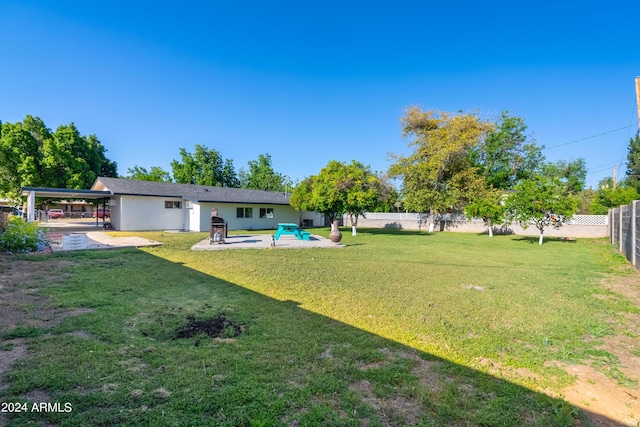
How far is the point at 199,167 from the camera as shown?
4156 centimetres

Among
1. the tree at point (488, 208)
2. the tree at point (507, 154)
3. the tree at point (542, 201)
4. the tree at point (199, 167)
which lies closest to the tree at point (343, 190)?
the tree at point (488, 208)

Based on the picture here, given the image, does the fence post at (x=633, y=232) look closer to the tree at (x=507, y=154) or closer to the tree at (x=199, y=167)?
the tree at (x=507, y=154)

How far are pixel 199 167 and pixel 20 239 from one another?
34368 mm

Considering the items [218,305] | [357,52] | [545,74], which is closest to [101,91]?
[357,52]

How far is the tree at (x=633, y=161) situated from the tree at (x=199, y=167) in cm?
4901

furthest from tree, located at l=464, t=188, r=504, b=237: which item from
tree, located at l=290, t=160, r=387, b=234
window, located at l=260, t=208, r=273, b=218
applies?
window, located at l=260, t=208, r=273, b=218

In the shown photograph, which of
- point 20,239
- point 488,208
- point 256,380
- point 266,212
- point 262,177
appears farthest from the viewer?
A: point 262,177

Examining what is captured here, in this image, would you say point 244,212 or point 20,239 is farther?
point 244,212

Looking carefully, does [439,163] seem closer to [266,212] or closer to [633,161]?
[266,212]

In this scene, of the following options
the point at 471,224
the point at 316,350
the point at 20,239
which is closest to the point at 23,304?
the point at 316,350

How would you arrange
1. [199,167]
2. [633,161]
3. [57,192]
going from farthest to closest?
1. [199,167]
2. [633,161]
3. [57,192]

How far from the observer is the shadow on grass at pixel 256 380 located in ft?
6.68

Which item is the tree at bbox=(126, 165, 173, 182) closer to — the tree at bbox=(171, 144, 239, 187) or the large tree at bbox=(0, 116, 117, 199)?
the tree at bbox=(171, 144, 239, 187)

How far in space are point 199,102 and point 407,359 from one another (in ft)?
65.1
